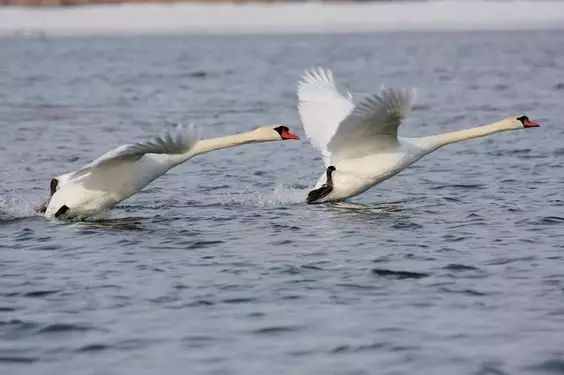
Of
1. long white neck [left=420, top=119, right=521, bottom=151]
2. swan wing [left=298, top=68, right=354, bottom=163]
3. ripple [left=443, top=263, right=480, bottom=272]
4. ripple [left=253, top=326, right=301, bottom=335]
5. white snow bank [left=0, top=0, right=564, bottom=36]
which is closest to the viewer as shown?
ripple [left=253, top=326, right=301, bottom=335]

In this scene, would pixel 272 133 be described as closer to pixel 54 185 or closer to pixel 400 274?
pixel 54 185

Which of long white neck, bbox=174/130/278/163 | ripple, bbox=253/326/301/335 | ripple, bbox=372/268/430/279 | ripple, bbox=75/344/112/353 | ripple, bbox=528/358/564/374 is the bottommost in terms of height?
ripple, bbox=528/358/564/374

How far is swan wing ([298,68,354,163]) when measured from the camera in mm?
14305

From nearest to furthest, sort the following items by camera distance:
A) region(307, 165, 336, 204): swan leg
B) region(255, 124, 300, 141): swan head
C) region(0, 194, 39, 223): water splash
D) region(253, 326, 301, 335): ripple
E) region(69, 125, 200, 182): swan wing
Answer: region(253, 326, 301, 335): ripple → region(69, 125, 200, 182): swan wing → region(255, 124, 300, 141): swan head → region(0, 194, 39, 223): water splash → region(307, 165, 336, 204): swan leg

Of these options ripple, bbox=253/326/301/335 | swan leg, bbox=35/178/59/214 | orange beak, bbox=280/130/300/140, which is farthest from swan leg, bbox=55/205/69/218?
ripple, bbox=253/326/301/335

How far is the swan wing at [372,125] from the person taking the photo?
11.9 metres

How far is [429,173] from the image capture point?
16094mm

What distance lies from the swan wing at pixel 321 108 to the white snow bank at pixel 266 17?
7076 cm

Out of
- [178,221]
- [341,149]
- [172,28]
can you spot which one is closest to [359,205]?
[341,149]

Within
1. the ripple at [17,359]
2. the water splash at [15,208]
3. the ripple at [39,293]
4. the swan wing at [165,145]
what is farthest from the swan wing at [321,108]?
the ripple at [17,359]

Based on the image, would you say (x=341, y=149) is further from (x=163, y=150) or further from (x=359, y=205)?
(x=163, y=150)

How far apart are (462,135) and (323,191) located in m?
1.43

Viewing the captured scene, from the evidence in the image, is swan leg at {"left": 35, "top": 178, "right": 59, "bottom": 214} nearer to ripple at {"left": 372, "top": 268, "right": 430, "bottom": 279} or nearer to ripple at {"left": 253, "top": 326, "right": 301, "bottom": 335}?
ripple at {"left": 372, "top": 268, "right": 430, "bottom": 279}

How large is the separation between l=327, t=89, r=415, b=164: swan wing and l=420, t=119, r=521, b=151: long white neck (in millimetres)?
343
